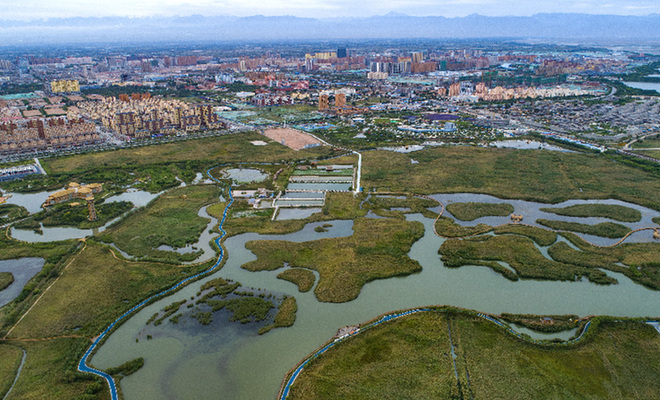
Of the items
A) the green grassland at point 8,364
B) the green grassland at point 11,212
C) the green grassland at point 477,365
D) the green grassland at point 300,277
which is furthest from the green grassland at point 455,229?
the green grassland at point 11,212

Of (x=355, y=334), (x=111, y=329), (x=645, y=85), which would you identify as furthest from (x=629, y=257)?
(x=645, y=85)

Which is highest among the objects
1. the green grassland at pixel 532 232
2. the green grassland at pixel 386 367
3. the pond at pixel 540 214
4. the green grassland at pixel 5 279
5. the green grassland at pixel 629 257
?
the pond at pixel 540 214

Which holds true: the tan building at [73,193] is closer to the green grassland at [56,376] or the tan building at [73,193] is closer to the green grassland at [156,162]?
the green grassland at [156,162]

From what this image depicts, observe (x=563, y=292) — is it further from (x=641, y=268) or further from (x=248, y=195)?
(x=248, y=195)

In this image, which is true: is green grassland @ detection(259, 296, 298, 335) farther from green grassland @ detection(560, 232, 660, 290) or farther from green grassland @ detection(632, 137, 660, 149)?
green grassland @ detection(632, 137, 660, 149)

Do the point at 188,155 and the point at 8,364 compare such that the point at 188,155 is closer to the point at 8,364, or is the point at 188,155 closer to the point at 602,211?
the point at 8,364

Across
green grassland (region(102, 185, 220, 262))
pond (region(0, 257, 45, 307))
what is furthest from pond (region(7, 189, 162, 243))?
pond (region(0, 257, 45, 307))
